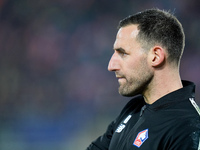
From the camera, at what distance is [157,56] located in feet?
4.36

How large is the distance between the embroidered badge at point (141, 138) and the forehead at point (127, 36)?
1.46 ft

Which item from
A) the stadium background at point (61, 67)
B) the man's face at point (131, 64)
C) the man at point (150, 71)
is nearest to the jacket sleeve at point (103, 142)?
the man at point (150, 71)

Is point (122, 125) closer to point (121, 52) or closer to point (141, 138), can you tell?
point (141, 138)

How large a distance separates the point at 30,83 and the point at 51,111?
1.88ft

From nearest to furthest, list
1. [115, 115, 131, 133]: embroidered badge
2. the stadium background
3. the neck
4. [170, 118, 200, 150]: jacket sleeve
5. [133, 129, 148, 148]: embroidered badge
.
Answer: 1. [170, 118, 200, 150]: jacket sleeve
2. [133, 129, 148, 148]: embroidered badge
3. the neck
4. [115, 115, 131, 133]: embroidered badge
5. the stadium background

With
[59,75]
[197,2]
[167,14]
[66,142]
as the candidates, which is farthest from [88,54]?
[167,14]

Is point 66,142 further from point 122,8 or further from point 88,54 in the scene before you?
point 122,8

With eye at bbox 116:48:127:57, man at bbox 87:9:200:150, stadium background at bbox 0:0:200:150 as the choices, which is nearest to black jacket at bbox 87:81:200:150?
man at bbox 87:9:200:150

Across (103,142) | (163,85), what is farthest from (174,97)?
(103,142)

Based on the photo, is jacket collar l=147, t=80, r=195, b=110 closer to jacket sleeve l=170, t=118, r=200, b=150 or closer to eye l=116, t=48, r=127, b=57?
jacket sleeve l=170, t=118, r=200, b=150

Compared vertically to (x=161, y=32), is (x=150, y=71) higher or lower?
lower

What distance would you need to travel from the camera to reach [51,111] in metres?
4.46

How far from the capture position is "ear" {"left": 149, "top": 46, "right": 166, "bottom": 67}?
132cm

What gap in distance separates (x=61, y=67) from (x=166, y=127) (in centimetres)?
358
